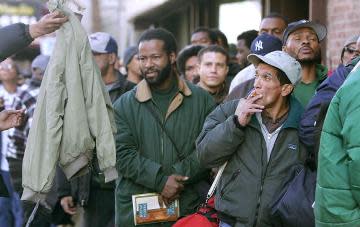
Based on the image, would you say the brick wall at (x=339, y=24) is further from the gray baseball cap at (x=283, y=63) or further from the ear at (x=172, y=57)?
the gray baseball cap at (x=283, y=63)

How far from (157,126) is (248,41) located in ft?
9.90

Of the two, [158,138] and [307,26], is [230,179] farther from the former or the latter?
[307,26]

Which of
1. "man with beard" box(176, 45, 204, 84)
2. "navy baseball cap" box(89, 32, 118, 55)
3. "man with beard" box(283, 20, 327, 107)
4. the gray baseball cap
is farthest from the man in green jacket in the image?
"man with beard" box(176, 45, 204, 84)

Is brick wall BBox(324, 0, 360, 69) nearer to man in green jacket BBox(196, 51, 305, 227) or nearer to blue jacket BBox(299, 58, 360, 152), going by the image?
man in green jacket BBox(196, 51, 305, 227)

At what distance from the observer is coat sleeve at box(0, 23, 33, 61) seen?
4691 millimetres

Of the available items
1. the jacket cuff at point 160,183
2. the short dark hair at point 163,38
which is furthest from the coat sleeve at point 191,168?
the short dark hair at point 163,38

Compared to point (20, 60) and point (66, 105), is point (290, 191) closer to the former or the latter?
point (66, 105)

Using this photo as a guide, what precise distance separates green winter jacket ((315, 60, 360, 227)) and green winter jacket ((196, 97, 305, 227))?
1.15 metres

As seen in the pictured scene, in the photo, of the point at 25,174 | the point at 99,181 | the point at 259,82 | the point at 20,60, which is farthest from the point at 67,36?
the point at 20,60

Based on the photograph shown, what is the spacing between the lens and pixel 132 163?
579 cm

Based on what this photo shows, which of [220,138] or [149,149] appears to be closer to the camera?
[220,138]

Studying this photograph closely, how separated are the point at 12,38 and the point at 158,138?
160 cm

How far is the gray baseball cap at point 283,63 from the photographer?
4910 millimetres

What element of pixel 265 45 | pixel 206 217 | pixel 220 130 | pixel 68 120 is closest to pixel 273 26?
pixel 265 45
